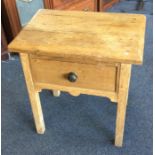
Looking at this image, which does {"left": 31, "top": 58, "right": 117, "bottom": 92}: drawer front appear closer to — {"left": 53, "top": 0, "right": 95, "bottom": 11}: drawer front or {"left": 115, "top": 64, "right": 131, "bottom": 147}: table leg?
{"left": 115, "top": 64, "right": 131, "bottom": 147}: table leg

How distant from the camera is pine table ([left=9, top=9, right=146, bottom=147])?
930 mm

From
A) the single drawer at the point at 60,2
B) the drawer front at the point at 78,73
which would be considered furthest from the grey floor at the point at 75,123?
the single drawer at the point at 60,2

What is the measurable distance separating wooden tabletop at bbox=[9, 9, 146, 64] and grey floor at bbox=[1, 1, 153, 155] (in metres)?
A: 0.54

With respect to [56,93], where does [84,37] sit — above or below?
above

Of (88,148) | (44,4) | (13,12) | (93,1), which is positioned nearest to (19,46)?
(88,148)

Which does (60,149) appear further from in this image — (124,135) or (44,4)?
(44,4)

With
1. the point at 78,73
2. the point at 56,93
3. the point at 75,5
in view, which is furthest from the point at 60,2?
the point at 78,73

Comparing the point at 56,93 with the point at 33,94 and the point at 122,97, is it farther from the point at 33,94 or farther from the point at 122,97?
the point at 122,97

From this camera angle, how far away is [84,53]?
3.02 feet

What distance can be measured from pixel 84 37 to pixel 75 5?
47.1 inches

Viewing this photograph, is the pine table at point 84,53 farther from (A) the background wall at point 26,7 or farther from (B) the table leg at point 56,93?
(A) the background wall at point 26,7

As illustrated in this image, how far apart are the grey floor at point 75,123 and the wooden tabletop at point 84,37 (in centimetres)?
54

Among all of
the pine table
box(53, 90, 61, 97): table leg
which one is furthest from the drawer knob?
box(53, 90, 61, 97): table leg

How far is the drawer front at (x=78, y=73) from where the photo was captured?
964mm
